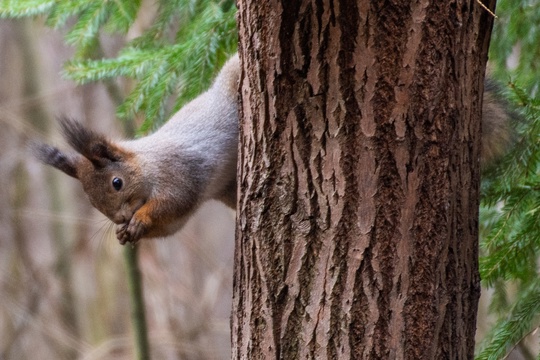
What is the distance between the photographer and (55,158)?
2320mm

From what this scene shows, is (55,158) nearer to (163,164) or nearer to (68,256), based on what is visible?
(163,164)

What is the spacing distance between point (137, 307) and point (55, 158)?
1.07 meters

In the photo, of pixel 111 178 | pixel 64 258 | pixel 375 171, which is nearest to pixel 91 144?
pixel 111 178

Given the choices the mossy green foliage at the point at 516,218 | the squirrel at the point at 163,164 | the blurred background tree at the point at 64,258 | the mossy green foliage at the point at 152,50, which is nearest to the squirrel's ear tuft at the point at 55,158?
the squirrel at the point at 163,164

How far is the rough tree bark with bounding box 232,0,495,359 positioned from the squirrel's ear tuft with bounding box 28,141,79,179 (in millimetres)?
1092

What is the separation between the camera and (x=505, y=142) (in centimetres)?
197

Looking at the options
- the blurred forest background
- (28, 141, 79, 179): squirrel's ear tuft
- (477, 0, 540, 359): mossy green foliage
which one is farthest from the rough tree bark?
the blurred forest background

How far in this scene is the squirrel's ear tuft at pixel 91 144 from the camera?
2.19 meters

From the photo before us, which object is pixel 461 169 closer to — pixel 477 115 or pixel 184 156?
pixel 477 115

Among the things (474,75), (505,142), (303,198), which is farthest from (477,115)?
(505,142)

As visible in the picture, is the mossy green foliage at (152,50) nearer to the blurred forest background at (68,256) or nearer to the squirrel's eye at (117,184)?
the squirrel's eye at (117,184)

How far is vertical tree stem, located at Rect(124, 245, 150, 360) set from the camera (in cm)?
314

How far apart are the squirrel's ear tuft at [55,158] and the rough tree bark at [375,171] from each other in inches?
43.0

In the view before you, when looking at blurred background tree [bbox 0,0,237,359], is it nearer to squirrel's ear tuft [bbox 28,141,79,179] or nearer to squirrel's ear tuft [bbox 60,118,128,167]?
squirrel's ear tuft [bbox 28,141,79,179]
